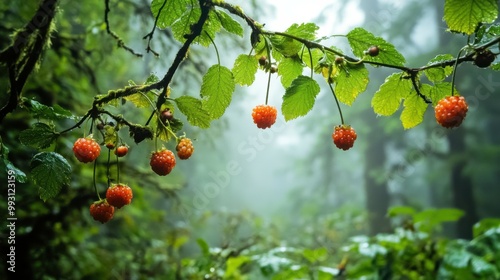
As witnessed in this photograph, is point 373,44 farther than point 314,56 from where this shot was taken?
No

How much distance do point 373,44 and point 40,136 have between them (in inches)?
48.2

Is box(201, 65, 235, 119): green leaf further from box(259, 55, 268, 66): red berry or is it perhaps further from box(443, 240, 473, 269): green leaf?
box(443, 240, 473, 269): green leaf

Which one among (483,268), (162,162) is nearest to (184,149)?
(162,162)

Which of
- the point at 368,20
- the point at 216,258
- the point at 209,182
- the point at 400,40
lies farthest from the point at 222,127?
the point at 209,182

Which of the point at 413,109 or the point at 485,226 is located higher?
the point at 413,109

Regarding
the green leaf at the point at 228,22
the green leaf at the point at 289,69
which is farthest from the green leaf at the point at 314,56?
the green leaf at the point at 228,22

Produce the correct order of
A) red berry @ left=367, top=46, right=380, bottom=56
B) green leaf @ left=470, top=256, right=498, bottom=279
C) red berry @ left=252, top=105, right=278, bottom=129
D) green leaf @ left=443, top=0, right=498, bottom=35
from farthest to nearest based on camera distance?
1. green leaf @ left=470, top=256, right=498, bottom=279
2. red berry @ left=252, top=105, right=278, bottom=129
3. red berry @ left=367, top=46, right=380, bottom=56
4. green leaf @ left=443, top=0, right=498, bottom=35

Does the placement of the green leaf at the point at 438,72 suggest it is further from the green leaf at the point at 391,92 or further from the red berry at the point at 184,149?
the red berry at the point at 184,149

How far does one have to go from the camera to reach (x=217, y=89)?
4.25ft

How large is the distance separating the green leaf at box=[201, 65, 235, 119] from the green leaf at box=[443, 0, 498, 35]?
2.40 ft

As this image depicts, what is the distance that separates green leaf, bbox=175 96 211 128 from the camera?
127 centimetres

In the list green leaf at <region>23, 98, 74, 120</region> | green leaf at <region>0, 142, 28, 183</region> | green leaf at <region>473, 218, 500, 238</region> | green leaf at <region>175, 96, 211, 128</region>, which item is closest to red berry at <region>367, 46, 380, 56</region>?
green leaf at <region>175, 96, 211, 128</region>

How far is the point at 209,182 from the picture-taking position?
2512cm

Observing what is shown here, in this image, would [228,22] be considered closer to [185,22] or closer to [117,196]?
[185,22]
